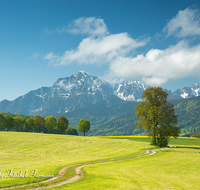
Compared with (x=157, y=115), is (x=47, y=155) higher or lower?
lower

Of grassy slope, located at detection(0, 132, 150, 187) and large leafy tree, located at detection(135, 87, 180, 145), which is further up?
large leafy tree, located at detection(135, 87, 180, 145)

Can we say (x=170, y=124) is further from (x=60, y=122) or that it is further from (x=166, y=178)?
(x=60, y=122)

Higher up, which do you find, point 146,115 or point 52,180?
point 146,115

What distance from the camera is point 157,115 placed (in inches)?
2389

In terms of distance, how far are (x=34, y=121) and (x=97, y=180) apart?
127m

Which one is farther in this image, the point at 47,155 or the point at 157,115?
the point at 157,115

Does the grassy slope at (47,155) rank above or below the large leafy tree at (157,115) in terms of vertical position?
below

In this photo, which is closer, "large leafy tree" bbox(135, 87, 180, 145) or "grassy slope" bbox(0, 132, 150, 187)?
"grassy slope" bbox(0, 132, 150, 187)

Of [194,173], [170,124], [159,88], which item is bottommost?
[194,173]

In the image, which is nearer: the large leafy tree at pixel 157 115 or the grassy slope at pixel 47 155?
the grassy slope at pixel 47 155

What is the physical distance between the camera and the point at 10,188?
16219 mm

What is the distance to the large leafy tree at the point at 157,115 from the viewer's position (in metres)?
59.4

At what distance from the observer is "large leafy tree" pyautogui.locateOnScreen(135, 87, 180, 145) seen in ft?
195

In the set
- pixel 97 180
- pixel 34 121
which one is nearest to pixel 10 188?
pixel 97 180
